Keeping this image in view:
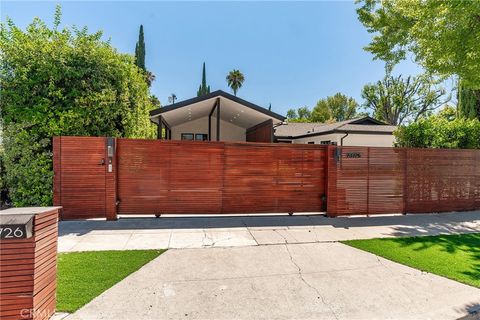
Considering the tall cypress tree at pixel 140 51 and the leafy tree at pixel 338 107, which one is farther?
the leafy tree at pixel 338 107

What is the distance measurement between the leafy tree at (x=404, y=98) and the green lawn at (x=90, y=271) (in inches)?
1660

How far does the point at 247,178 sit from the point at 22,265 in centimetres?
578

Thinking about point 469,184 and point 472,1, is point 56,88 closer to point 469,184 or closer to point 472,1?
point 472,1

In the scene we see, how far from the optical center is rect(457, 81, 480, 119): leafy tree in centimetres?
1400

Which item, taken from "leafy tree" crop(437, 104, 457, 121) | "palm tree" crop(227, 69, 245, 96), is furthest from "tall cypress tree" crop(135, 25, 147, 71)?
"leafy tree" crop(437, 104, 457, 121)

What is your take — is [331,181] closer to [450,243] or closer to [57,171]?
[450,243]

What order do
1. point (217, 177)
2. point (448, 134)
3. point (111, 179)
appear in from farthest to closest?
point (448, 134) < point (217, 177) < point (111, 179)

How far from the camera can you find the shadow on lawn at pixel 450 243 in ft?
17.9

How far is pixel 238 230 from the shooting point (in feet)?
21.4

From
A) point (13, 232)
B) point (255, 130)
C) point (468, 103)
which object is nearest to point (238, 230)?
point (13, 232)

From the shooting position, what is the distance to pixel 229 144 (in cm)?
759

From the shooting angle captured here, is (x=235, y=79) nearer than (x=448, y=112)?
No

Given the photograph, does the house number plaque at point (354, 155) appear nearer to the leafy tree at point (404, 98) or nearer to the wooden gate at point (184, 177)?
the wooden gate at point (184, 177)

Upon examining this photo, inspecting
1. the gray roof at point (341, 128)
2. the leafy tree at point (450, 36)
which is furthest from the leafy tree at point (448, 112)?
the leafy tree at point (450, 36)
